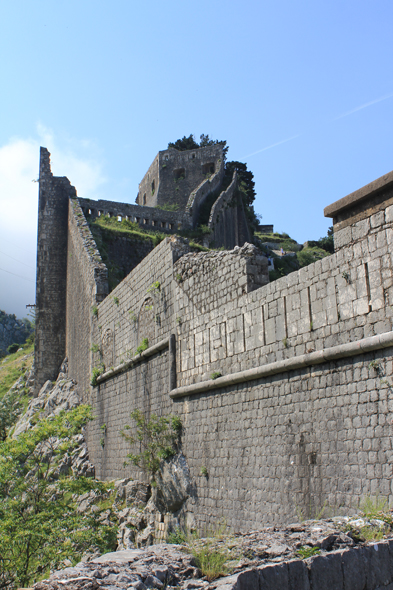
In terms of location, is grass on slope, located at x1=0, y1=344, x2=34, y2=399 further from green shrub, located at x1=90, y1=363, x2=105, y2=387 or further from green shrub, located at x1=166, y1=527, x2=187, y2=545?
green shrub, located at x1=166, y1=527, x2=187, y2=545

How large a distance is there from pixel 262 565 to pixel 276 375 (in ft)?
14.8

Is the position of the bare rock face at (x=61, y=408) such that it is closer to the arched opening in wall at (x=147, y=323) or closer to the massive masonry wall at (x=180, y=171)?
the arched opening in wall at (x=147, y=323)

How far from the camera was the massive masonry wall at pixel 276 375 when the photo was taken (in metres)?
6.18

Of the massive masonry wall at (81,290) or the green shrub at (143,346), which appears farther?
the massive masonry wall at (81,290)

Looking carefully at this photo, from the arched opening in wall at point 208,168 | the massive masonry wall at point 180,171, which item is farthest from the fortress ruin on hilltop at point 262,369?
the arched opening in wall at point 208,168

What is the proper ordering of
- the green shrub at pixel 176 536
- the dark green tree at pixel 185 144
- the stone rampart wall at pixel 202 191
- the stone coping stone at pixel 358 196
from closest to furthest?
1. the stone coping stone at pixel 358 196
2. the green shrub at pixel 176 536
3. the stone rampart wall at pixel 202 191
4. the dark green tree at pixel 185 144

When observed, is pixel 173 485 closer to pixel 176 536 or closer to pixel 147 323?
pixel 176 536

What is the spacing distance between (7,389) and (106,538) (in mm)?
19847

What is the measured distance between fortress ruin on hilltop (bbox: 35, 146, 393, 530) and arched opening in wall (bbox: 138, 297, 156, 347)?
0.06 metres

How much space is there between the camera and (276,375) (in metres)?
7.81

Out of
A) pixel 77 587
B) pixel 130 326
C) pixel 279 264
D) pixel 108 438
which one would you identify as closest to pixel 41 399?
pixel 108 438

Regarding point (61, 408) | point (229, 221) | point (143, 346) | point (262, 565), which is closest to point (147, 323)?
point (143, 346)

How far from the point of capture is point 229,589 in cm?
301

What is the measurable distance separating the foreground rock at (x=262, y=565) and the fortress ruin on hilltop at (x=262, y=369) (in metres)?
1.97
